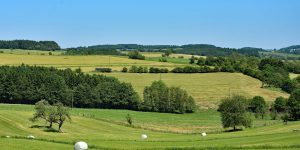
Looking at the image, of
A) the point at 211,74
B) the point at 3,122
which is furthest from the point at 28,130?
the point at 211,74

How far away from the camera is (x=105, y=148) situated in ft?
107

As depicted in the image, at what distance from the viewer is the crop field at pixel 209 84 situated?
13288 cm

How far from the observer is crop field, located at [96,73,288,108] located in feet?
436

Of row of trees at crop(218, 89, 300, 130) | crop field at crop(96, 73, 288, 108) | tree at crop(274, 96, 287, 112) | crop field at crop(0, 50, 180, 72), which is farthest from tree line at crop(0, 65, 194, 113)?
crop field at crop(0, 50, 180, 72)

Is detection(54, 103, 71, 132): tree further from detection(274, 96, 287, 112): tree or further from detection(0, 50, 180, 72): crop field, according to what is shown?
detection(0, 50, 180, 72): crop field

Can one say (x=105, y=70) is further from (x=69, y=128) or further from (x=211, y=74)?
(x=69, y=128)

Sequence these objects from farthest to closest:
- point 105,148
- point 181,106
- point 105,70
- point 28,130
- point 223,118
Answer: point 105,70 < point 181,106 < point 223,118 < point 28,130 < point 105,148

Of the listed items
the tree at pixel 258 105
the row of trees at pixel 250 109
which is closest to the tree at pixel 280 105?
the row of trees at pixel 250 109

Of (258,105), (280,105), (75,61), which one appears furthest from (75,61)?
(280,105)

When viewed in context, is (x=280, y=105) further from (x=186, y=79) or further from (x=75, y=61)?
(x=75, y=61)

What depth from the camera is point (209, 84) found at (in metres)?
147

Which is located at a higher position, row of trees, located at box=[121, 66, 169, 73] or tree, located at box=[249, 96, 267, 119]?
row of trees, located at box=[121, 66, 169, 73]

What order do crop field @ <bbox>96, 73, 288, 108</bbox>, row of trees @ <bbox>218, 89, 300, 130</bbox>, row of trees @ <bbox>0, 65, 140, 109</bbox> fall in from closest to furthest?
row of trees @ <bbox>218, 89, 300, 130</bbox> < row of trees @ <bbox>0, 65, 140, 109</bbox> < crop field @ <bbox>96, 73, 288, 108</bbox>

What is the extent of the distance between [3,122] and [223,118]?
34.8 m
